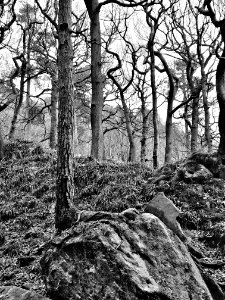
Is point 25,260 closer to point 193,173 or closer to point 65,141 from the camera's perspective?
point 65,141

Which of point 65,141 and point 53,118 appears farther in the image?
point 53,118

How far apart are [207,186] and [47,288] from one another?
3.78 m

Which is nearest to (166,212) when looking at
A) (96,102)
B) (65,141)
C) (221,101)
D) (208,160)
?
(65,141)

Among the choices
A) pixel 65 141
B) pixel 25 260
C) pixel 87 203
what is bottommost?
pixel 25 260

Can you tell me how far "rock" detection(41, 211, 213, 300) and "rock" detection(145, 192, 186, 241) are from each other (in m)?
0.70

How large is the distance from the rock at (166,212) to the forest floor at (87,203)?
1.46ft

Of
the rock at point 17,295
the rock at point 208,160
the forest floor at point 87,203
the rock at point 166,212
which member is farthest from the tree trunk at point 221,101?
the rock at point 17,295

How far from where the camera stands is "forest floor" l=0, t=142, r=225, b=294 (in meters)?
3.90

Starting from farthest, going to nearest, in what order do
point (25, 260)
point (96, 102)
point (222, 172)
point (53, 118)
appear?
point (53, 118) → point (96, 102) → point (222, 172) → point (25, 260)

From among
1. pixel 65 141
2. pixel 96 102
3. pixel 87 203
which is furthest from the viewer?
pixel 96 102

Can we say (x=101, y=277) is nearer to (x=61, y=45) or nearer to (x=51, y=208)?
(x=51, y=208)

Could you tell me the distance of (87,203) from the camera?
19.3 feet

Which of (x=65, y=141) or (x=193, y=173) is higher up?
(x=65, y=141)

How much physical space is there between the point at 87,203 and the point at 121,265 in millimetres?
3198
